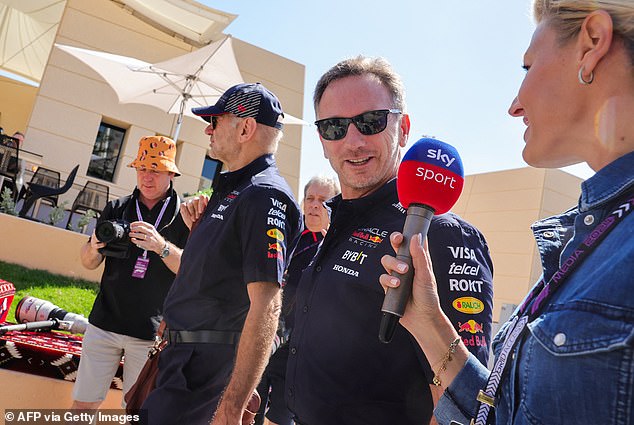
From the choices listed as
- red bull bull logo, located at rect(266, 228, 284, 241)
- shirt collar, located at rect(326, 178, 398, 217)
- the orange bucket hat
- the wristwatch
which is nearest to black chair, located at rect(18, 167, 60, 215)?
the orange bucket hat

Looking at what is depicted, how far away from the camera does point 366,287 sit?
184cm

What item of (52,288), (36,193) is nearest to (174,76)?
(36,193)

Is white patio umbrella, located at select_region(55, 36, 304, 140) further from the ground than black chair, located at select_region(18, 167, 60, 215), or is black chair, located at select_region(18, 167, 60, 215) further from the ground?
white patio umbrella, located at select_region(55, 36, 304, 140)

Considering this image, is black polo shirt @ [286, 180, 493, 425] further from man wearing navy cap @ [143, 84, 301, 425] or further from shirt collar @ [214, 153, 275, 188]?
shirt collar @ [214, 153, 275, 188]

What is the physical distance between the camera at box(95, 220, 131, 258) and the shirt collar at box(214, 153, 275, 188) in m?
1.36

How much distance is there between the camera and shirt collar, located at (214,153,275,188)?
9.23ft

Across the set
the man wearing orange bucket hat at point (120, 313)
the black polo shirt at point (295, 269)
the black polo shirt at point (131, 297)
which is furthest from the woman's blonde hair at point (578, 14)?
the black polo shirt at point (131, 297)

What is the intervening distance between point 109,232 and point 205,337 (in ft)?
5.68

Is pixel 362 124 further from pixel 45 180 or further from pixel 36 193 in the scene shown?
pixel 45 180

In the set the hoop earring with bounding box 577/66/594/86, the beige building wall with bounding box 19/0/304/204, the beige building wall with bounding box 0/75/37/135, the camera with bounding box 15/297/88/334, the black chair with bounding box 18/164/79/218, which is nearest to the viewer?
the hoop earring with bounding box 577/66/594/86

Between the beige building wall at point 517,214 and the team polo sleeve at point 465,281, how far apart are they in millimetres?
17558

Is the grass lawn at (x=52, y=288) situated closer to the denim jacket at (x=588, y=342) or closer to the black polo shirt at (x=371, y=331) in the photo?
the black polo shirt at (x=371, y=331)

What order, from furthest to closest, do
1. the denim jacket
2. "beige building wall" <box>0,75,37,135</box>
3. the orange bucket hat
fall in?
"beige building wall" <box>0,75,37,135</box> < the orange bucket hat < the denim jacket

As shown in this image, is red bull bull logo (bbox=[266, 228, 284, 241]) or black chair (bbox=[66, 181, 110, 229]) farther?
black chair (bbox=[66, 181, 110, 229])
